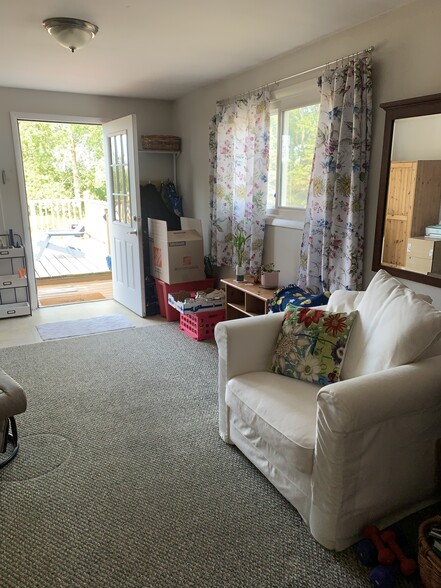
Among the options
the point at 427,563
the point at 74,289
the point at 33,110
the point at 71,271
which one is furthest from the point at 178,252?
the point at 427,563

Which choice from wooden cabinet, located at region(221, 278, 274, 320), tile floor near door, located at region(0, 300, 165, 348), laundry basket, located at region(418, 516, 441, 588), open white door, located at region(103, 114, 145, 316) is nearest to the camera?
laundry basket, located at region(418, 516, 441, 588)

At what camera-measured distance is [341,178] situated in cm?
274

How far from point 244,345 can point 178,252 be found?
2.32m

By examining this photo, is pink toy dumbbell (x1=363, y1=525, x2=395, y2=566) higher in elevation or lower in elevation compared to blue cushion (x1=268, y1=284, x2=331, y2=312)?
lower

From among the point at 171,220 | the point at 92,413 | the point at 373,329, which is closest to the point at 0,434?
the point at 92,413

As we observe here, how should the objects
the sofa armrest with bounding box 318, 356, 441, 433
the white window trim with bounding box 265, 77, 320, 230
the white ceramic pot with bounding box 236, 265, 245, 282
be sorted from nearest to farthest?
the sofa armrest with bounding box 318, 356, 441, 433
the white window trim with bounding box 265, 77, 320, 230
the white ceramic pot with bounding box 236, 265, 245, 282

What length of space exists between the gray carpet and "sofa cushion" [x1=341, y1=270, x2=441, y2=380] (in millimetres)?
710

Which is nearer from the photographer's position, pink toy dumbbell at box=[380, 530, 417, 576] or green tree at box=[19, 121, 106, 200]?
pink toy dumbbell at box=[380, 530, 417, 576]

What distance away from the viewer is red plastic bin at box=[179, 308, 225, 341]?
12.8ft

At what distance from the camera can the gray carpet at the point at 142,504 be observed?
5.16 ft

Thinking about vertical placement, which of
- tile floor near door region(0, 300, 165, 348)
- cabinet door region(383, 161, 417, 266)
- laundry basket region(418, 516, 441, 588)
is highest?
cabinet door region(383, 161, 417, 266)

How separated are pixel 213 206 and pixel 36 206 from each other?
4.47m

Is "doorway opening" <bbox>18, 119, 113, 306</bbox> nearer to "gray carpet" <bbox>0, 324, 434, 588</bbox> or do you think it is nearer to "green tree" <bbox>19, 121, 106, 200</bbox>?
"green tree" <bbox>19, 121, 106, 200</bbox>

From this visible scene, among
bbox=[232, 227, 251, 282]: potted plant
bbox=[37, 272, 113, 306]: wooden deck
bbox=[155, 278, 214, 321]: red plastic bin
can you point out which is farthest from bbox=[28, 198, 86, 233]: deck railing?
bbox=[232, 227, 251, 282]: potted plant
